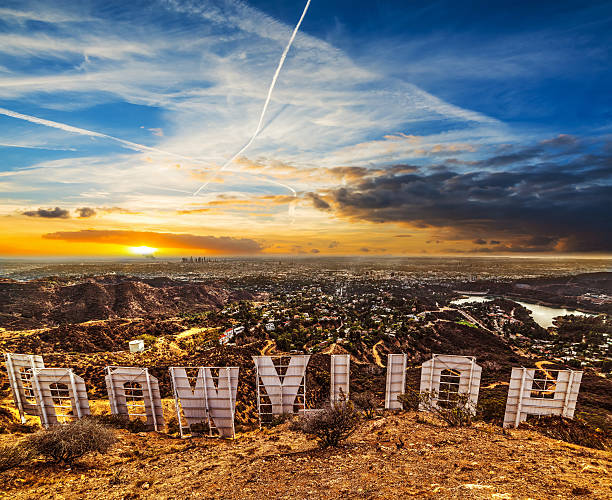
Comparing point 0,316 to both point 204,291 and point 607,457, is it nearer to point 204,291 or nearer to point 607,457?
point 204,291

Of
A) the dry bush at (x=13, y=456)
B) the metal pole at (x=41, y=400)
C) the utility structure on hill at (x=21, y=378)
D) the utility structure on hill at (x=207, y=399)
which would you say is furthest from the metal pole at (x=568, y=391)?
the utility structure on hill at (x=21, y=378)

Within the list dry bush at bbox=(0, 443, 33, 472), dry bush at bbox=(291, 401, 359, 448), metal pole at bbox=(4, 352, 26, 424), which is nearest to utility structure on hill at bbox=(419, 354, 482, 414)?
dry bush at bbox=(291, 401, 359, 448)

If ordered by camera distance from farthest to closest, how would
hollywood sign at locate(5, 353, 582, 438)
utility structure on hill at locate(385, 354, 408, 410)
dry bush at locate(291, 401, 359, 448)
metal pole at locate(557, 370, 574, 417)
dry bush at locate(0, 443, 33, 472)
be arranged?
utility structure on hill at locate(385, 354, 408, 410), metal pole at locate(557, 370, 574, 417), hollywood sign at locate(5, 353, 582, 438), dry bush at locate(291, 401, 359, 448), dry bush at locate(0, 443, 33, 472)

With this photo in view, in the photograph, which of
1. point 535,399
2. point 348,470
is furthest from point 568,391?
point 348,470

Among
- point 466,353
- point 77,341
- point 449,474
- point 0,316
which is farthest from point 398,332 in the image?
point 0,316

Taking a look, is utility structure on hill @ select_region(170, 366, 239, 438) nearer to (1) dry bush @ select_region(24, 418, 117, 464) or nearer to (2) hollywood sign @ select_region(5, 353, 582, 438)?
(2) hollywood sign @ select_region(5, 353, 582, 438)

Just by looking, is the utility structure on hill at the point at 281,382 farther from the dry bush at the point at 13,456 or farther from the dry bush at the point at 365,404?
the dry bush at the point at 13,456
